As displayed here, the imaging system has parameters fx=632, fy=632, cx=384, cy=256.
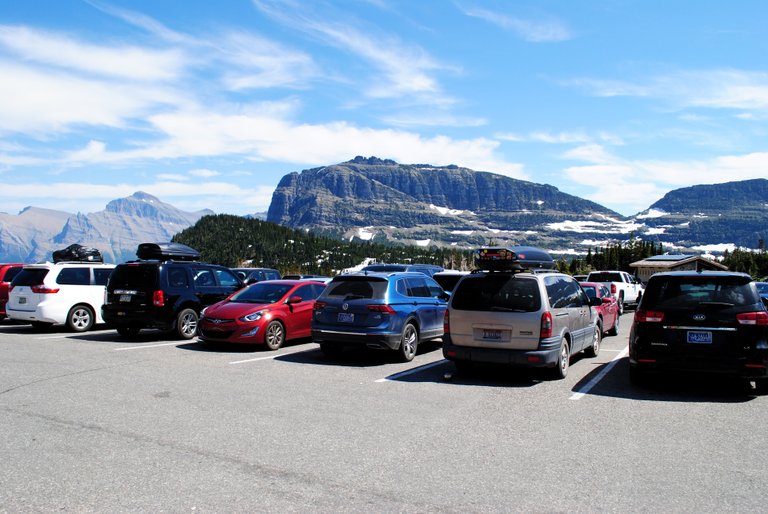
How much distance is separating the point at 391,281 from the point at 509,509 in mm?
7651

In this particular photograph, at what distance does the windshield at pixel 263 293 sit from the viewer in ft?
45.0

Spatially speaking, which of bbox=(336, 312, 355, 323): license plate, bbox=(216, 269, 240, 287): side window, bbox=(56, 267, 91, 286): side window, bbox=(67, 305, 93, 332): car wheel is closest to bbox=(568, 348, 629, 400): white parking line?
bbox=(336, 312, 355, 323): license plate

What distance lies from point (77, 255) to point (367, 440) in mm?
16266

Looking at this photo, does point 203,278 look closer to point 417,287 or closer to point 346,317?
point 346,317

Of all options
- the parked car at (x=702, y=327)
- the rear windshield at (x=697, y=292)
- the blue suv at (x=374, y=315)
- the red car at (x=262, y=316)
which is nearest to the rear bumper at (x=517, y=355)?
the parked car at (x=702, y=327)

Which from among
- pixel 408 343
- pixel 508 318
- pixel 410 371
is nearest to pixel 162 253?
pixel 408 343

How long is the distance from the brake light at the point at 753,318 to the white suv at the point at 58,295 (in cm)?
1425

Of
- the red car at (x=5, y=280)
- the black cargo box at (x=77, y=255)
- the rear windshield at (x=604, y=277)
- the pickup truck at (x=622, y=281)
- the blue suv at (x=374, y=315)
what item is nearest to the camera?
the blue suv at (x=374, y=315)

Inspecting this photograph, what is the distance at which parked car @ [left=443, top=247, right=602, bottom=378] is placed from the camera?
31.2ft

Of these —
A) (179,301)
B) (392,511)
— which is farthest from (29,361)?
(392,511)

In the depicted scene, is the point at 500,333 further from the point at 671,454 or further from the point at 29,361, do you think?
the point at 29,361

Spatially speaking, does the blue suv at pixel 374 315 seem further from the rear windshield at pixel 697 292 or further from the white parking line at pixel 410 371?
the rear windshield at pixel 697 292

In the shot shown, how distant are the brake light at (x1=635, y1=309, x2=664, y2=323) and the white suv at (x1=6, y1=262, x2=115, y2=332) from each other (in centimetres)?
1296

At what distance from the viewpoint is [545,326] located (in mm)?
9508
